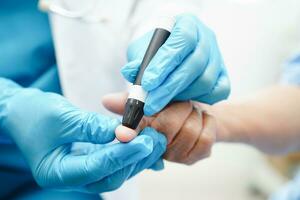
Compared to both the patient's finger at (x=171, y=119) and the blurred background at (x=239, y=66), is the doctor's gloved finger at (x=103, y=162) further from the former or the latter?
the blurred background at (x=239, y=66)

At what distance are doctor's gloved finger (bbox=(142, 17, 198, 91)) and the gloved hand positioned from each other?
0.08 metres

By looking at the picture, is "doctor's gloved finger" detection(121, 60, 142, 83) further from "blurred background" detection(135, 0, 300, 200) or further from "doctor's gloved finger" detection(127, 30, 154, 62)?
"blurred background" detection(135, 0, 300, 200)

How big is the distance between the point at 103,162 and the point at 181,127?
5.7 inches

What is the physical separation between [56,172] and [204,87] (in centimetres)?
24

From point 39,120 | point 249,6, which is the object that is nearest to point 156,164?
point 39,120

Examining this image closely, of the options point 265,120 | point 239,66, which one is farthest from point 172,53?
point 239,66

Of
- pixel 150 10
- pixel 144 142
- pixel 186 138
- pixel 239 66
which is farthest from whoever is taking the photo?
pixel 239 66

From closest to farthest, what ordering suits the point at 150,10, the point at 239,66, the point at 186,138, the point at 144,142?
the point at 144,142
the point at 186,138
the point at 150,10
the point at 239,66

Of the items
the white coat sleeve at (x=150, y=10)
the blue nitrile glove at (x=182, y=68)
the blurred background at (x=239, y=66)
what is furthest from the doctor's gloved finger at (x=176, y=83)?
the blurred background at (x=239, y=66)

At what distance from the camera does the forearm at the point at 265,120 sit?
28.7 inches

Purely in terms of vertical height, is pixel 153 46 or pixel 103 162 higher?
pixel 153 46

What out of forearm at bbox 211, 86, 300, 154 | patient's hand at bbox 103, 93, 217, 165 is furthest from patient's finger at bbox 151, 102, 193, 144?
forearm at bbox 211, 86, 300, 154

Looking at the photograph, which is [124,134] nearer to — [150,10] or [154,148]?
[154,148]

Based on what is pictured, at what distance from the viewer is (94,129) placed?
21.2 inches
